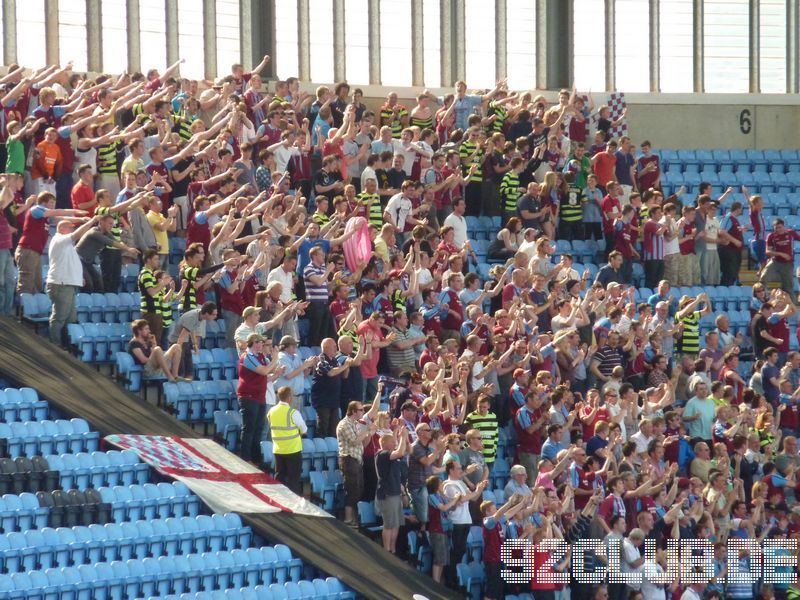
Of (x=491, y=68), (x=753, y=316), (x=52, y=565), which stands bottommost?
(x=52, y=565)

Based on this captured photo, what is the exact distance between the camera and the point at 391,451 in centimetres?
1816

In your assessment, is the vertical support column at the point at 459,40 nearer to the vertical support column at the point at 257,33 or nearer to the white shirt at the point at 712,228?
the vertical support column at the point at 257,33

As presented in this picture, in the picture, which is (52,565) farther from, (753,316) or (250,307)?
(753,316)

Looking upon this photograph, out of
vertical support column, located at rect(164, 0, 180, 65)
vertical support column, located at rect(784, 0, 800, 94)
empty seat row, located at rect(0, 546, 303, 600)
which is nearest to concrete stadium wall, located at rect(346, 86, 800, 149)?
vertical support column, located at rect(784, 0, 800, 94)

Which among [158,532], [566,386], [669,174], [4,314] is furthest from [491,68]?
[158,532]

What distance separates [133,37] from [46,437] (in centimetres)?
1178

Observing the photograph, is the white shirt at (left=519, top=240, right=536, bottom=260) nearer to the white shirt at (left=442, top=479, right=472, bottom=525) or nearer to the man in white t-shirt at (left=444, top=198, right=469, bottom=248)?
the man in white t-shirt at (left=444, top=198, right=469, bottom=248)

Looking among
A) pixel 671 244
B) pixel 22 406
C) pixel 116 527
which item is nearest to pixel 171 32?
pixel 671 244

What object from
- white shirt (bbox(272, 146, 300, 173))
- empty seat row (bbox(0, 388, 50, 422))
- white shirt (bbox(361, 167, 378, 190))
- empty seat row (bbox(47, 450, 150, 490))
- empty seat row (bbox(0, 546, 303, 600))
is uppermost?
white shirt (bbox(272, 146, 300, 173))

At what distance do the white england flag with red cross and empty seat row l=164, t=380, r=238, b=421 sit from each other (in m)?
0.55

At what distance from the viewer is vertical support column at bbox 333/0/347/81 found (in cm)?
2998

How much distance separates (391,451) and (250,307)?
2.28 metres

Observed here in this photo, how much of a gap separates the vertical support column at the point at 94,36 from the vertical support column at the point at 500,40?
26.0 ft

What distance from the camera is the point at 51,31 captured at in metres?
26.5
